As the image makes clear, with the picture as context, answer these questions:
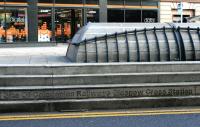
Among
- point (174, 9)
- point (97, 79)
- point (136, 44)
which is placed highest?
point (174, 9)

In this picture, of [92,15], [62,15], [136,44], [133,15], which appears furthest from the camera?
[133,15]

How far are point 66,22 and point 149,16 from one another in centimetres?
722

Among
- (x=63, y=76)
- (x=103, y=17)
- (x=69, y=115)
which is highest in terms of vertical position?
(x=103, y=17)

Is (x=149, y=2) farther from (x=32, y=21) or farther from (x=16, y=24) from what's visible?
(x=16, y=24)

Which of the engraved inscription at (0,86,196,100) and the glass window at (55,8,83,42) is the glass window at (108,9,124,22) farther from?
the engraved inscription at (0,86,196,100)

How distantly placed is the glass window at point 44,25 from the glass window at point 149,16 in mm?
8111

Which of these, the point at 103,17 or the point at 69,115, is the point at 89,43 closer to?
the point at 69,115

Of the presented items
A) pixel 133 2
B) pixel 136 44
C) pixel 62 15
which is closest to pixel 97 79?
pixel 136 44

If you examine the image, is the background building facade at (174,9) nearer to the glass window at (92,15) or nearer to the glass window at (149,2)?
the glass window at (149,2)

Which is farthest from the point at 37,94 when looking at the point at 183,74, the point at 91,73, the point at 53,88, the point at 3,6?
the point at 3,6

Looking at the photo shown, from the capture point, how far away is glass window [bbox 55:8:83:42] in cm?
3666

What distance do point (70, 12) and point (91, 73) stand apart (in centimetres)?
2781

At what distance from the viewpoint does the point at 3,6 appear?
3375 centimetres

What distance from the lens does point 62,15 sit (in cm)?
3672
